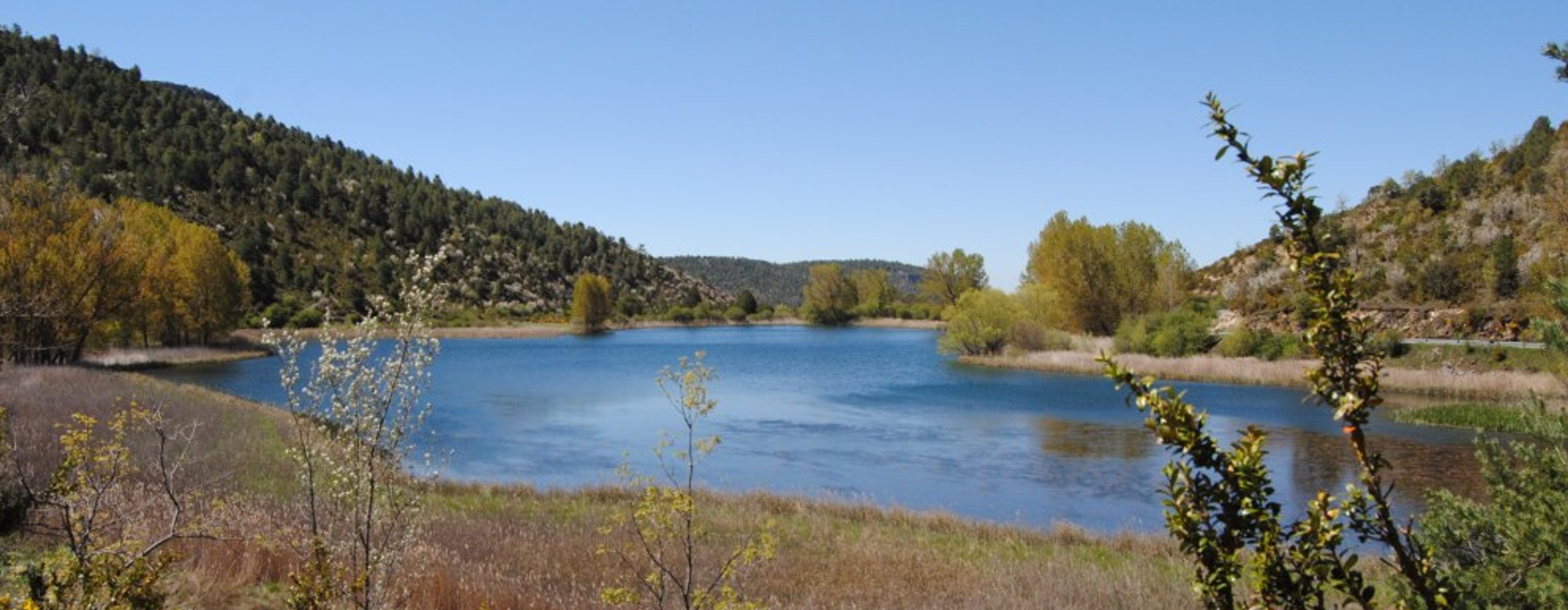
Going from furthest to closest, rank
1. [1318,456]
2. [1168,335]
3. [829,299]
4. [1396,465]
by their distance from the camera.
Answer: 1. [829,299]
2. [1168,335]
3. [1318,456]
4. [1396,465]

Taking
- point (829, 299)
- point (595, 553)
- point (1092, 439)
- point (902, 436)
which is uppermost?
point (829, 299)

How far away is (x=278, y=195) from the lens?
111375mm

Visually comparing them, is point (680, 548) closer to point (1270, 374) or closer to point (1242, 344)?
point (1270, 374)

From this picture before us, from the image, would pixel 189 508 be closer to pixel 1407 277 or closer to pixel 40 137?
pixel 1407 277

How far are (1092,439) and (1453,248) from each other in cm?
4530

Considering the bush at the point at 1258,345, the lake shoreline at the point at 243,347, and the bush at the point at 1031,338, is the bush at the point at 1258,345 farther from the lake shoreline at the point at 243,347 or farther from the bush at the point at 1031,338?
the lake shoreline at the point at 243,347

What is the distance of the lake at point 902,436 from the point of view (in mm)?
21453

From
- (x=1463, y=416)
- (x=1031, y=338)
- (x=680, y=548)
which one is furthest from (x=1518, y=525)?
(x=1031, y=338)

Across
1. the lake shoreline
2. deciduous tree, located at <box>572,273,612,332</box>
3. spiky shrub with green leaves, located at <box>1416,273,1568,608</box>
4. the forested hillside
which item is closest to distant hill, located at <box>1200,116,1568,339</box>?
spiky shrub with green leaves, located at <box>1416,273,1568,608</box>

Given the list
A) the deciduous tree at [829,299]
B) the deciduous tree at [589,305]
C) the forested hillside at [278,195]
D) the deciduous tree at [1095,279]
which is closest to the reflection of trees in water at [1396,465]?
the deciduous tree at [1095,279]

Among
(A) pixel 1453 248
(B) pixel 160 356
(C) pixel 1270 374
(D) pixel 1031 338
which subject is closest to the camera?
(C) pixel 1270 374

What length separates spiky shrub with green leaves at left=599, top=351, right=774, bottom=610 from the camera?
5.95m

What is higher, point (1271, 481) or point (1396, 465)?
point (1271, 481)

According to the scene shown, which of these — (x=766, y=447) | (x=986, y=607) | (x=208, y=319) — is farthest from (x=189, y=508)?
(x=208, y=319)
